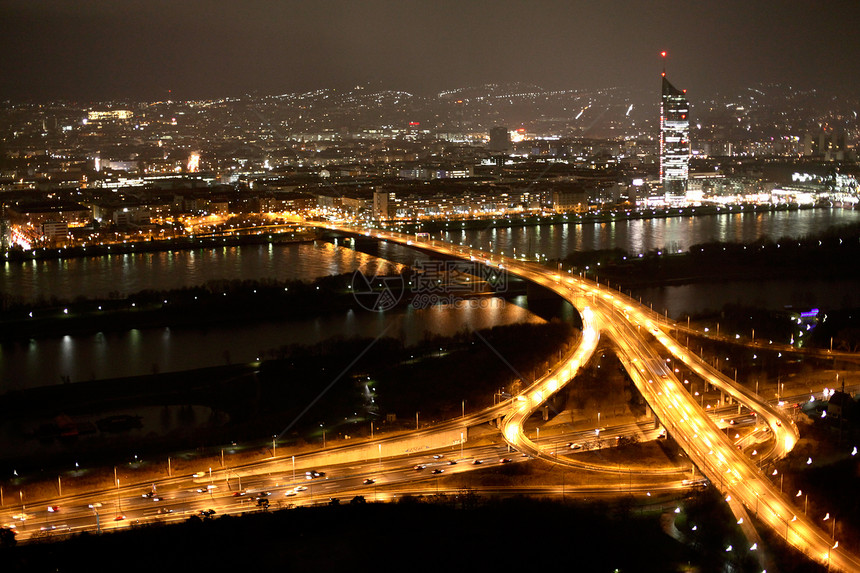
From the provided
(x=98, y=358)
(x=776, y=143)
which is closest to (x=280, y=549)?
(x=98, y=358)

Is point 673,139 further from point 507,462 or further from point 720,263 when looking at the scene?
point 507,462

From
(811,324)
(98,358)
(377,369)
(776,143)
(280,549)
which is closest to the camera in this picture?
(280,549)

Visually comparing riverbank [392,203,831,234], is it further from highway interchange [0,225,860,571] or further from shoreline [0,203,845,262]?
highway interchange [0,225,860,571]

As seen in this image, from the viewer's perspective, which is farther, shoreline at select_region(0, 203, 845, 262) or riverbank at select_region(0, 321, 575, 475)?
shoreline at select_region(0, 203, 845, 262)

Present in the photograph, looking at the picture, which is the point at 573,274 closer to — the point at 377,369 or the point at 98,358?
the point at 377,369

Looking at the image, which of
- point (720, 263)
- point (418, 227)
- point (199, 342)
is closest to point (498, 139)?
point (418, 227)

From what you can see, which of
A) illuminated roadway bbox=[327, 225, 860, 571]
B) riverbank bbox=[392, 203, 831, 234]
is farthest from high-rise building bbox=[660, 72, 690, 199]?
illuminated roadway bbox=[327, 225, 860, 571]

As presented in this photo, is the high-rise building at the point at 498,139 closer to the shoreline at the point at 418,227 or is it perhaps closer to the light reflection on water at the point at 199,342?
the shoreline at the point at 418,227
